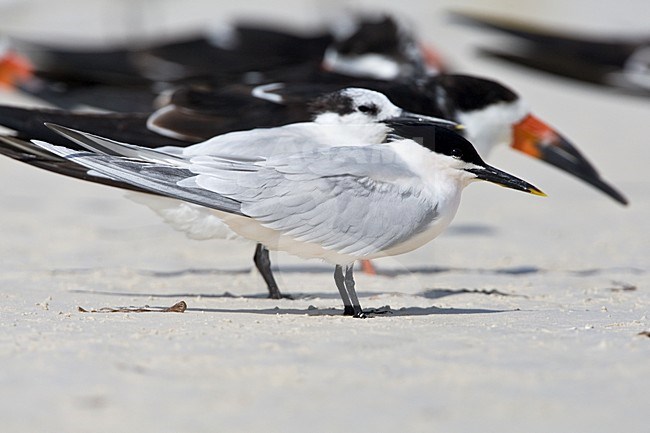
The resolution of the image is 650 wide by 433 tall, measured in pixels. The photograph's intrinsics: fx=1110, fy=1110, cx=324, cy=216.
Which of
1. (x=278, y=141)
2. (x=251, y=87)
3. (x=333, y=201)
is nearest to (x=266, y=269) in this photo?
(x=278, y=141)

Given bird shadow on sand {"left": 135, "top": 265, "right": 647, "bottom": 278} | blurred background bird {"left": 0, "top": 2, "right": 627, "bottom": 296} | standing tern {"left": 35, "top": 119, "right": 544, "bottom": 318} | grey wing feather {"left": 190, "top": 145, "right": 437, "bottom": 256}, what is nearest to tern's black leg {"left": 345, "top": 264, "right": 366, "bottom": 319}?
standing tern {"left": 35, "top": 119, "right": 544, "bottom": 318}

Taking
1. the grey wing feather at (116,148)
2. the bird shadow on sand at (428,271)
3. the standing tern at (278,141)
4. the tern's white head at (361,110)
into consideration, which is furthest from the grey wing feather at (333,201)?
the bird shadow on sand at (428,271)

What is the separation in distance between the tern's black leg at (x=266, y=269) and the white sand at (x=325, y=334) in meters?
0.10

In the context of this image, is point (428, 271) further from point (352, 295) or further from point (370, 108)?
point (352, 295)

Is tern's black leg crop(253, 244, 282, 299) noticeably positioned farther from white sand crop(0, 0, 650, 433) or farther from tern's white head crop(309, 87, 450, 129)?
tern's white head crop(309, 87, 450, 129)

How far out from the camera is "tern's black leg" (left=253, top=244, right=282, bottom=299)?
13.5ft

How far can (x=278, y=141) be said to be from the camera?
151 inches

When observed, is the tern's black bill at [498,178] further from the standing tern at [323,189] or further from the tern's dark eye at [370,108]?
the tern's dark eye at [370,108]

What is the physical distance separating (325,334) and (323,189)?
0.53 meters

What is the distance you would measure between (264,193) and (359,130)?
80 centimetres

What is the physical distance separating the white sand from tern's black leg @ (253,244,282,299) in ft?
0.32

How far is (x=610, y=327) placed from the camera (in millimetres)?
3182

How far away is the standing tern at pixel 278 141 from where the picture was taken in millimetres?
3748

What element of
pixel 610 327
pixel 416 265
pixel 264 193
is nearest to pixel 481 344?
pixel 610 327
